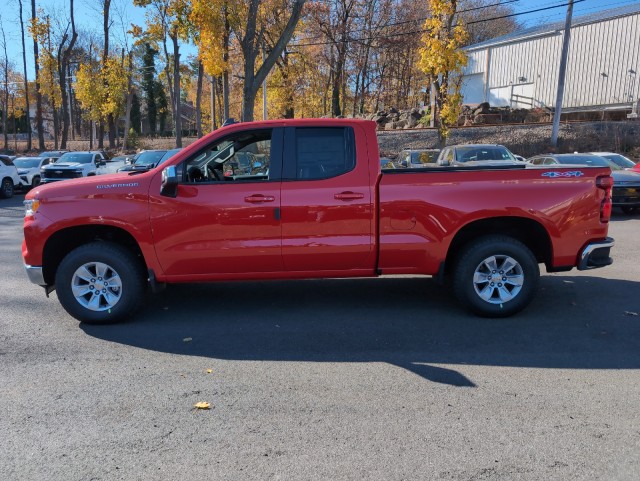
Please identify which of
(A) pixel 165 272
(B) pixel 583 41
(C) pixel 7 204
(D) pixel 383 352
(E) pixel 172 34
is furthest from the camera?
(B) pixel 583 41

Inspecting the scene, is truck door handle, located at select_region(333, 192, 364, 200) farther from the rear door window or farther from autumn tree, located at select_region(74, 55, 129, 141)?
autumn tree, located at select_region(74, 55, 129, 141)

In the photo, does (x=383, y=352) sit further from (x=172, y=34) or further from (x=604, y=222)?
(x=172, y=34)

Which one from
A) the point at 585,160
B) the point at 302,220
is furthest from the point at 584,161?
the point at 302,220

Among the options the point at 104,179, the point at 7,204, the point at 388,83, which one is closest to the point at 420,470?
the point at 104,179

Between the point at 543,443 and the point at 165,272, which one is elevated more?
the point at 165,272

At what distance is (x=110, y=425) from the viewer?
3605mm

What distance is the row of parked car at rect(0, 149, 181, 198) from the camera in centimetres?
1981

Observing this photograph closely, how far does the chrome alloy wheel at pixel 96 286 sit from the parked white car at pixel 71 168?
16124 millimetres

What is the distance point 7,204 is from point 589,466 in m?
19.7

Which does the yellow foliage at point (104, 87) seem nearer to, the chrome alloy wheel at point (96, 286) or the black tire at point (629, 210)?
the black tire at point (629, 210)

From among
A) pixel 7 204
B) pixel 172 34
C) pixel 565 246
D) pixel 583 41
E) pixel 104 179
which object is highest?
pixel 583 41

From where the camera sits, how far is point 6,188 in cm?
1981

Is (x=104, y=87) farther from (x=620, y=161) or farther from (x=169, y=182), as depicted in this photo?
(x=169, y=182)

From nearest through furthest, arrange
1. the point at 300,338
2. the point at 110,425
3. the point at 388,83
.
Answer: the point at 110,425 → the point at 300,338 → the point at 388,83
